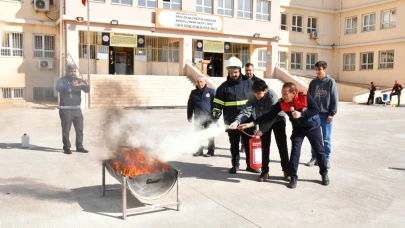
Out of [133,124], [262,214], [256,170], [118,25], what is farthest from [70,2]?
[262,214]

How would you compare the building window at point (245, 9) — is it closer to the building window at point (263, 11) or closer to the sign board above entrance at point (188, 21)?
the building window at point (263, 11)

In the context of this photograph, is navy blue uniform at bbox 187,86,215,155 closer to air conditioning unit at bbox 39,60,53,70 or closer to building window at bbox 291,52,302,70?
air conditioning unit at bbox 39,60,53,70

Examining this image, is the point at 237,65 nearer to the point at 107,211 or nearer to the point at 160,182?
the point at 160,182

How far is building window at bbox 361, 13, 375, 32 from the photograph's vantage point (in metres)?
33.2

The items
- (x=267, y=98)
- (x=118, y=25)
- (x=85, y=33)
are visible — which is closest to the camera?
(x=267, y=98)

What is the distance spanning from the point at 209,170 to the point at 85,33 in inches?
870

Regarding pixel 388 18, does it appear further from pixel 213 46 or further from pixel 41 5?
pixel 41 5

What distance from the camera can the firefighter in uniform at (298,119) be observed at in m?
5.66

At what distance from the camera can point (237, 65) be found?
6406 millimetres

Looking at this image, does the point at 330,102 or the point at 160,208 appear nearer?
the point at 160,208

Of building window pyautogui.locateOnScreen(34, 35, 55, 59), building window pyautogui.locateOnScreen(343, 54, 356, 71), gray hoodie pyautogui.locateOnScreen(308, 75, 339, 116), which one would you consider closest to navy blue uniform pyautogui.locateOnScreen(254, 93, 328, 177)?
gray hoodie pyautogui.locateOnScreen(308, 75, 339, 116)

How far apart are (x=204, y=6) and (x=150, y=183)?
24696mm

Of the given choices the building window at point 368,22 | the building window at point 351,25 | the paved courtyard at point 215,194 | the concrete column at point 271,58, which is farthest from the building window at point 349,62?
the paved courtyard at point 215,194

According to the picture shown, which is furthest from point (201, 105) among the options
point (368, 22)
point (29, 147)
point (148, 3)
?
point (368, 22)
